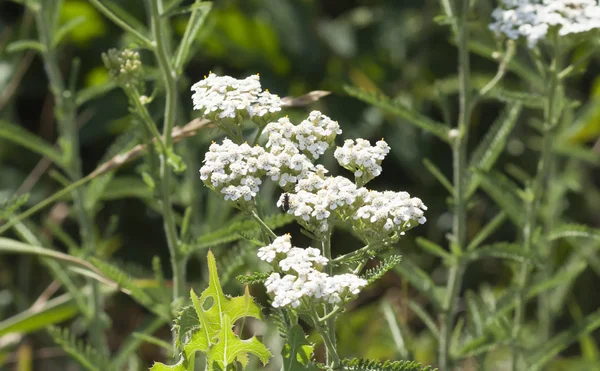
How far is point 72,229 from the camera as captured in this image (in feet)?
15.2

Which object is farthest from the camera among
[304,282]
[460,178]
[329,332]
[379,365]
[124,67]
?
[460,178]

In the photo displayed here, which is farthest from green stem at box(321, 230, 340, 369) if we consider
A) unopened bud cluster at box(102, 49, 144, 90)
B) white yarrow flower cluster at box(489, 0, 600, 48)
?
white yarrow flower cluster at box(489, 0, 600, 48)

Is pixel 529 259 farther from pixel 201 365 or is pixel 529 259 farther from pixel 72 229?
pixel 72 229

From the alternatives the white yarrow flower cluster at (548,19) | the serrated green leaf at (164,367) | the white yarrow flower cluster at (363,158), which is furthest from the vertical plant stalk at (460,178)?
the serrated green leaf at (164,367)

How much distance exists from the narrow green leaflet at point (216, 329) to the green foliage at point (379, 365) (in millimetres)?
189

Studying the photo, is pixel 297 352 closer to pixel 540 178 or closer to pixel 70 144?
pixel 540 178

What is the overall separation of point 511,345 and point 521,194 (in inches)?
21.7

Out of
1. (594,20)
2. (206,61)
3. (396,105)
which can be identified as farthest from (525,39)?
(206,61)

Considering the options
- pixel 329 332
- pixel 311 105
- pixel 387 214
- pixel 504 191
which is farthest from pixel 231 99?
pixel 311 105

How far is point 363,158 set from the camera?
1.82m

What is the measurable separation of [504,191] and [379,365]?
4.46 ft

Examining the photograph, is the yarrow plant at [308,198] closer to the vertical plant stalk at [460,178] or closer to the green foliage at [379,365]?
the green foliage at [379,365]

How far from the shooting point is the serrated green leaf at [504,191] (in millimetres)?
2721

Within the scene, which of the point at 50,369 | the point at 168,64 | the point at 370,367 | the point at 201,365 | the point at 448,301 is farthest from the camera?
the point at 50,369
